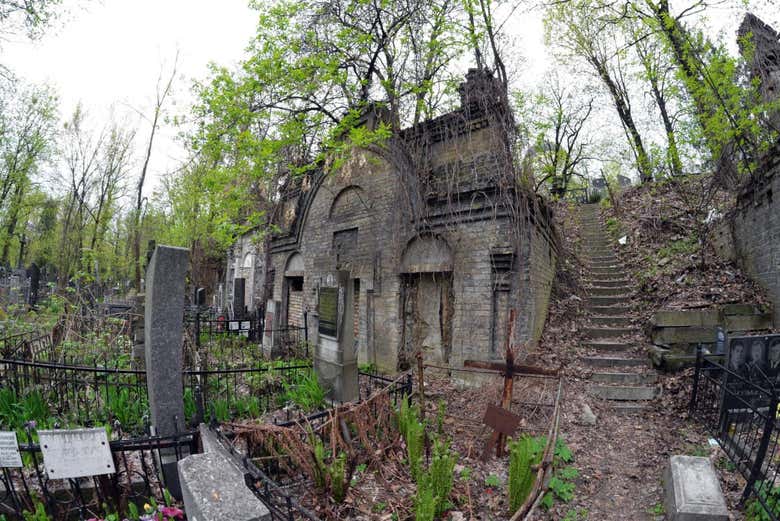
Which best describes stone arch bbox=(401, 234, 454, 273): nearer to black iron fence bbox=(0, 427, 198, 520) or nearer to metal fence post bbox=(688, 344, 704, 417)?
metal fence post bbox=(688, 344, 704, 417)

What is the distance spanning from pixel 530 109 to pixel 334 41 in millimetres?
11371

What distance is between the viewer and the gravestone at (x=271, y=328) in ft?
38.6

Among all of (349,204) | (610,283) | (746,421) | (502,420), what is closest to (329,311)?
(502,420)

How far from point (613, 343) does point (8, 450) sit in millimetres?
8500

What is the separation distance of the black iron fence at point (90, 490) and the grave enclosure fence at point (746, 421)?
16.8 ft

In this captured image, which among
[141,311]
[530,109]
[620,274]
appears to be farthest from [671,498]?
[530,109]

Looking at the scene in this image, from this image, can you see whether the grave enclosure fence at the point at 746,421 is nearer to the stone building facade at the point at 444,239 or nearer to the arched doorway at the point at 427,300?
the stone building facade at the point at 444,239

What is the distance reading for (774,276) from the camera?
6852mm

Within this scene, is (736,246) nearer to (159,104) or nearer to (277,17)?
(277,17)

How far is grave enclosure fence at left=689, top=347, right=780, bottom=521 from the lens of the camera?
3.54 m

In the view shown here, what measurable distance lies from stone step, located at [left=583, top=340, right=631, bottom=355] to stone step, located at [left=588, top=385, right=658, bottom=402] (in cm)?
119

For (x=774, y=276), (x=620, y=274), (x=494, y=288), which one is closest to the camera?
(x=774, y=276)

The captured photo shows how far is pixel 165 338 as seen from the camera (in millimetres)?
4512

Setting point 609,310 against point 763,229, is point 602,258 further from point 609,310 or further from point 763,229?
point 763,229
